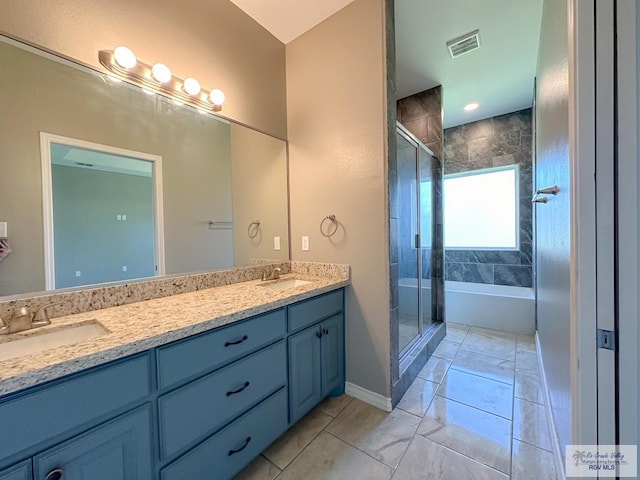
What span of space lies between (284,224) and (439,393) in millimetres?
1787

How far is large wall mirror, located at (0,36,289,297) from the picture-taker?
3.57ft

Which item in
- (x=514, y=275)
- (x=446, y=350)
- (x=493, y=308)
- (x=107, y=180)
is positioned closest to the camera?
(x=107, y=180)

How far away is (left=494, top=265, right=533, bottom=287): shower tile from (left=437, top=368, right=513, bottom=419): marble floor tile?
2160 mm

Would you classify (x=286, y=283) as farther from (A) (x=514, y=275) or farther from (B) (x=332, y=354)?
(A) (x=514, y=275)

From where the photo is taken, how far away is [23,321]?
38.4 inches

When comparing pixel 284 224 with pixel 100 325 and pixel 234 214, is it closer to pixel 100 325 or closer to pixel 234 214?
pixel 234 214

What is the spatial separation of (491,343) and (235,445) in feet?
8.85

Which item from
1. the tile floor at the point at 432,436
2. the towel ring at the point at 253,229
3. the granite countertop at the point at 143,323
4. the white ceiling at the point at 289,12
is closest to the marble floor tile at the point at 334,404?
the tile floor at the point at 432,436

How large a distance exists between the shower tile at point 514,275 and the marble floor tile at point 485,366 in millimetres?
1714

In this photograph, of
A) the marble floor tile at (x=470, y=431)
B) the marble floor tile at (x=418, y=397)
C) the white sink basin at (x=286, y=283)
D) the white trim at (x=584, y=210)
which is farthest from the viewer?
the white sink basin at (x=286, y=283)

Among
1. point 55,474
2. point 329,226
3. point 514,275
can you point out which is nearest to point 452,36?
point 329,226

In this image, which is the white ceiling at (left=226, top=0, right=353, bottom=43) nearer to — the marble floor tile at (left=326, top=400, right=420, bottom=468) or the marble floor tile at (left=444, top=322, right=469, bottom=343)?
the marble floor tile at (left=326, top=400, right=420, bottom=468)

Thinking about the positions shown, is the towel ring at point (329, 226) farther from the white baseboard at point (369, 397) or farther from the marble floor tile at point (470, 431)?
the marble floor tile at point (470, 431)

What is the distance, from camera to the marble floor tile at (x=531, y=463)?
1243mm
